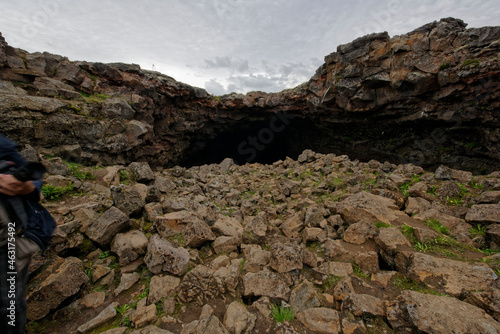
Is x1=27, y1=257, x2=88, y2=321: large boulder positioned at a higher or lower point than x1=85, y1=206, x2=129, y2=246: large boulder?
lower

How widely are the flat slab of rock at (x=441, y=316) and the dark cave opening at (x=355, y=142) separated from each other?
11921 mm

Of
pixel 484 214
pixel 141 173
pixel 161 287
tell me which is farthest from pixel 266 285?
pixel 141 173

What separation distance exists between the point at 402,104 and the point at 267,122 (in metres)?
10.4

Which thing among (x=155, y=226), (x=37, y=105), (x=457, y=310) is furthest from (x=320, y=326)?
(x=37, y=105)

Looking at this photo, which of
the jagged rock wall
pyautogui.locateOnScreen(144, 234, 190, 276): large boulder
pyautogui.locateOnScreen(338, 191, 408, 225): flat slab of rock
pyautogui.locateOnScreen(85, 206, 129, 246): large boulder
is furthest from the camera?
the jagged rock wall

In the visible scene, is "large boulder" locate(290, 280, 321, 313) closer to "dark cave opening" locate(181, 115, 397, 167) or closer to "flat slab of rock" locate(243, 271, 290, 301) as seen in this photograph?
"flat slab of rock" locate(243, 271, 290, 301)

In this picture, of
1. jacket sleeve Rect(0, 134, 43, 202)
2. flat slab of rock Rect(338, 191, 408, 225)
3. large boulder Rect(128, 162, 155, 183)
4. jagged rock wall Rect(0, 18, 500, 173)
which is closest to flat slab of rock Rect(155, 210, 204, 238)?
jacket sleeve Rect(0, 134, 43, 202)

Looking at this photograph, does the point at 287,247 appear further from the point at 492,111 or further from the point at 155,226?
the point at 492,111

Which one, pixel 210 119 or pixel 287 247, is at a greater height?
pixel 210 119

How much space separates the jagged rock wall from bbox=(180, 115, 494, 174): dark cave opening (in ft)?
0.22

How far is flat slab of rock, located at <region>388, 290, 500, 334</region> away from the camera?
1778 millimetres

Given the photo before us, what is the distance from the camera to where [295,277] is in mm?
2713

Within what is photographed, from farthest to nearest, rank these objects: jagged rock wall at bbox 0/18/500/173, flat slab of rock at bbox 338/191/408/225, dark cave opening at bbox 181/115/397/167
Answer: dark cave opening at bbox 181/115/397/167 → jagged rock wall at bbox 0/18/500/173 → flat slab of rock at bbox 338/191/408/225

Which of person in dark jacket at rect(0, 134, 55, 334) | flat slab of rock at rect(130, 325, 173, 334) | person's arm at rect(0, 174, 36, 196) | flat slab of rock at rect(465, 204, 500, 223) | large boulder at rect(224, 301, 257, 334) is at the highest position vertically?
person's arm at rect(0, 174, 36, 196)
